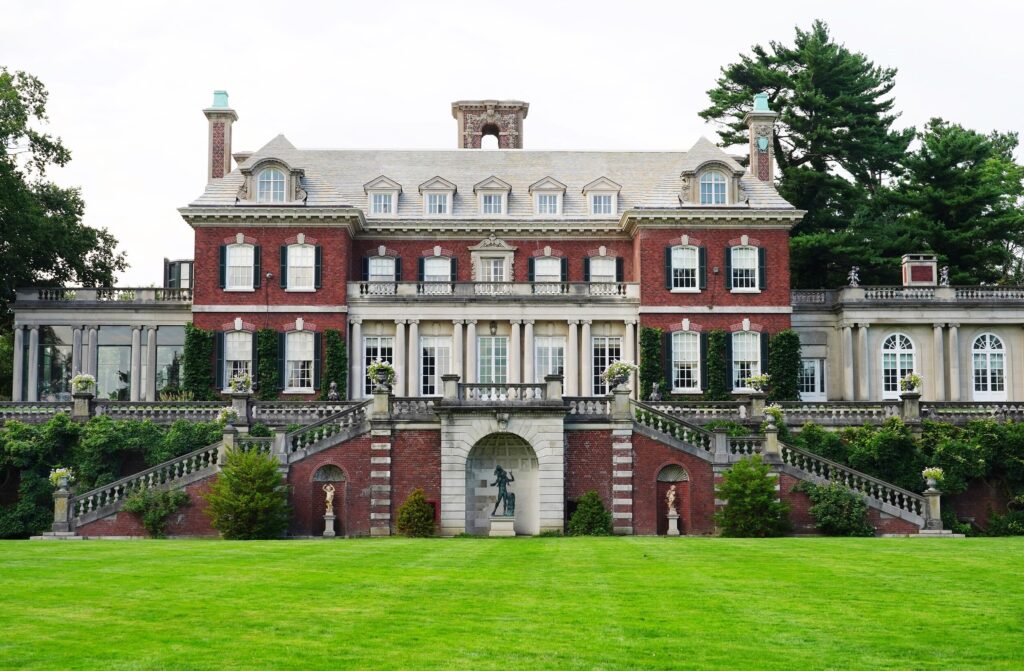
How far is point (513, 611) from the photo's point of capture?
1888 cm

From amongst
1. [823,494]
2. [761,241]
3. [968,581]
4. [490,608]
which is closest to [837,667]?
[490,608]

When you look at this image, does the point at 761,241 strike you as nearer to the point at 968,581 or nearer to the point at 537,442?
the point at 537,442

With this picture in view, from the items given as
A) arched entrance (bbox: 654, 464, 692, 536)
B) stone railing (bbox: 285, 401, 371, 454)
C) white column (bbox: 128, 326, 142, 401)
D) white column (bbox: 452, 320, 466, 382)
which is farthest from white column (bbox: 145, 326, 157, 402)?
arched entrance (bbox: 654, 464, 692, 536)

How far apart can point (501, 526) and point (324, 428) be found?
20.0 ft

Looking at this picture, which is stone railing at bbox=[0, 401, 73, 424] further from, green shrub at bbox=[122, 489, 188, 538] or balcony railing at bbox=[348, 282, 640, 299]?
balcony railing at bbox=[348, 282, 640, 299]

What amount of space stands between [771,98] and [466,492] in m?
35.0

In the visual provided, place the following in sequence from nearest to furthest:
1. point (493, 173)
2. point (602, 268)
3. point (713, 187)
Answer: point (713, 187), point (602, 268), point (493, 173)

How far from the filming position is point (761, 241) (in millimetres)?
52375

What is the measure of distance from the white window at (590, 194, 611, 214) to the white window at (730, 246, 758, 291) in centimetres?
565

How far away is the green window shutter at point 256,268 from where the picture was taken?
51344mm

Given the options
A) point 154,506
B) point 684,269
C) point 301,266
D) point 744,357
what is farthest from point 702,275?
point 154,506

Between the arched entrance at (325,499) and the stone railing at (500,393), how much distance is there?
4428mm

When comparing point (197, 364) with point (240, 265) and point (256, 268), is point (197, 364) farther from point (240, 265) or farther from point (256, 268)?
point (256, 268)

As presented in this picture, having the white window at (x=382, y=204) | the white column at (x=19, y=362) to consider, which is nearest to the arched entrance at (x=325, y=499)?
the white window at (x=382, y=204)
